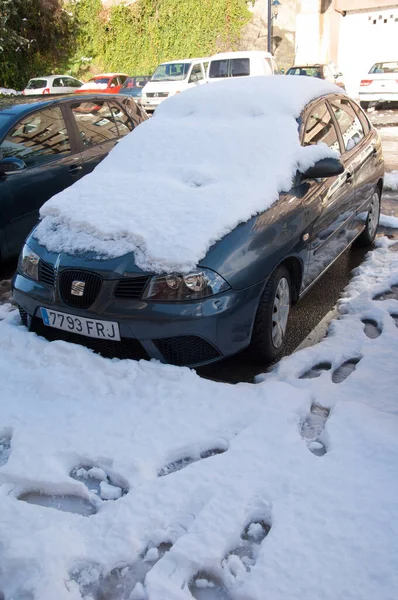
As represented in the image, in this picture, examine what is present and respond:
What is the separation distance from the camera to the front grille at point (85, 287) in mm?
3201

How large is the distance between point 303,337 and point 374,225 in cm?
225

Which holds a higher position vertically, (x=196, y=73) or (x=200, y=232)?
(x=200, y=232)

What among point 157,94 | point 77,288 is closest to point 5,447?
point 77,288

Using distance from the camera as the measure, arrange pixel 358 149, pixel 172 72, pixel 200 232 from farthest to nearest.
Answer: pixel 172 72 → pixel 358 149 → pixel 200 232

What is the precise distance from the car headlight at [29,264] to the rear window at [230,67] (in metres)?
15.7

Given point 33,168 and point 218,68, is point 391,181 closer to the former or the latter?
point 33,168

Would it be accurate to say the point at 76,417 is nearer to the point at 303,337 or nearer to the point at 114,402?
the point at 114,402

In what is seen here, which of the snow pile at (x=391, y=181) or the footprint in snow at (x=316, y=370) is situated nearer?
the footprint in snow at (x=316, y=370)

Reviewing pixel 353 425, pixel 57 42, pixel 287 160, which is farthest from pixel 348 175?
pixel 57 42

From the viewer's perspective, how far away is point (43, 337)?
3.56 meters

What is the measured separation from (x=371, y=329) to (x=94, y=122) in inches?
153

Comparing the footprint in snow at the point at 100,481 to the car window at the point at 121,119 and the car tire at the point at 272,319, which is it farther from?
the car window at the point at 121,119

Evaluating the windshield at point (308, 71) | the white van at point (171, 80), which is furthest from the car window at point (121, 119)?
the windshield at point (308, 71)

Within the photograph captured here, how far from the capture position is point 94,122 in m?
6.22
